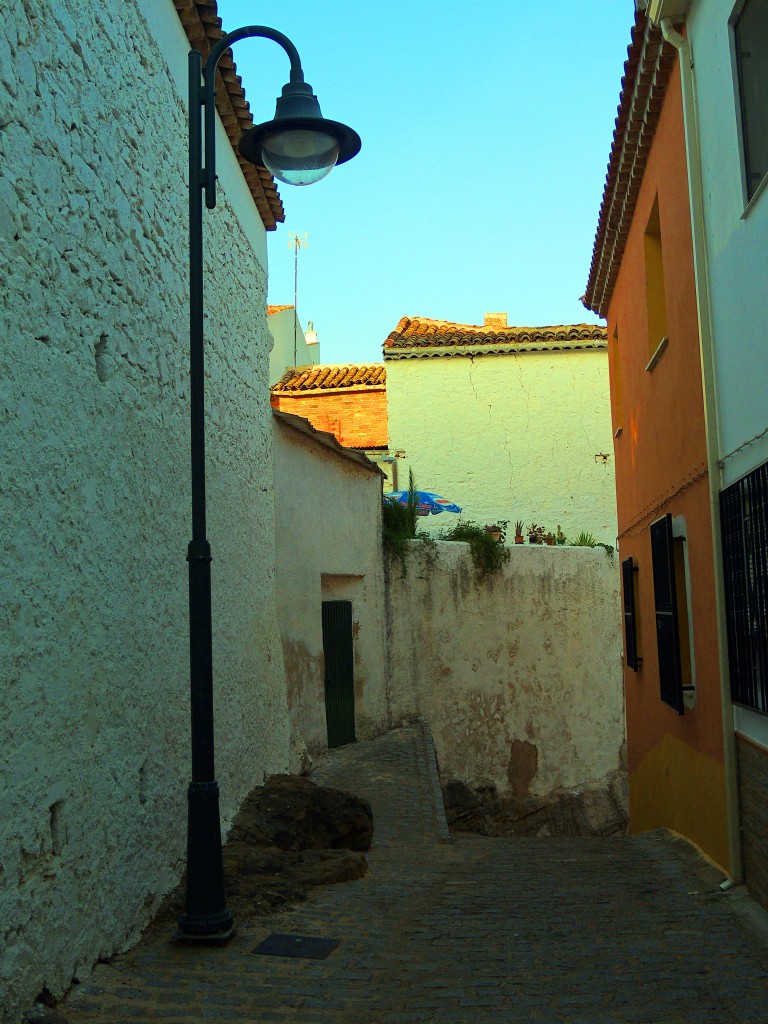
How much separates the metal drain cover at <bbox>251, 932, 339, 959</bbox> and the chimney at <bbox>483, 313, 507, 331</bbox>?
20.5 metres

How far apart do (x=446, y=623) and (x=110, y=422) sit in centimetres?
954

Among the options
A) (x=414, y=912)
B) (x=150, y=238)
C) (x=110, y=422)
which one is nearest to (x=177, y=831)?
(x=414, y=912)

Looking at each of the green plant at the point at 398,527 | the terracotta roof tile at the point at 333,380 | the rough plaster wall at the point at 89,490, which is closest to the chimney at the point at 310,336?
the terracotta roof tile at the point at 333,380

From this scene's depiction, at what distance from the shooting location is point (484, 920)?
18.1 ft

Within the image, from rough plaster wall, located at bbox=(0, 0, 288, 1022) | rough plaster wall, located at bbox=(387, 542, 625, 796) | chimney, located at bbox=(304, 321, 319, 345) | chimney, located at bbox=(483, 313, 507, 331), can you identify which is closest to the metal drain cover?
rough plaster wall, located at bbox=(0, 0, 288, 1022)

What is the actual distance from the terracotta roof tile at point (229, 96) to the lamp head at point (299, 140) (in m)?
1.93

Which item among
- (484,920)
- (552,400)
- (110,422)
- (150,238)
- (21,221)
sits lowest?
(484,920)

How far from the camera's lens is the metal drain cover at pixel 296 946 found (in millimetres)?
4730

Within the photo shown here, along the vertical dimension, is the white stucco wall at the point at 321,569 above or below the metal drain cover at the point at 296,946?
above

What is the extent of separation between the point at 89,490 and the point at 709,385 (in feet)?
13.2

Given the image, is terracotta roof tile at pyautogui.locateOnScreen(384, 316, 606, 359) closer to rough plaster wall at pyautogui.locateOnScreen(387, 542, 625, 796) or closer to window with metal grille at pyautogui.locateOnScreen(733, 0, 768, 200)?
rough plaster wall at pyautogui.locateOnScreen(387, 542, 625, 796)

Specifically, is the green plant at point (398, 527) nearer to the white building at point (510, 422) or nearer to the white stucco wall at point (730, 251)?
the white building at point (510, 422)

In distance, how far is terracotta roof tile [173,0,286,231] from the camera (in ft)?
22.0

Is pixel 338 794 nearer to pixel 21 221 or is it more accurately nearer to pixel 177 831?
pixel 177 831
